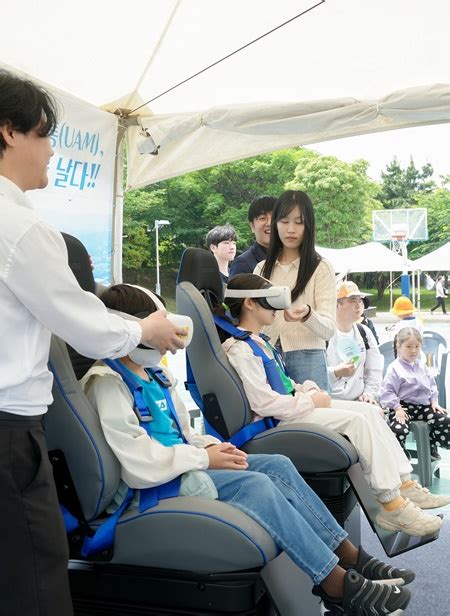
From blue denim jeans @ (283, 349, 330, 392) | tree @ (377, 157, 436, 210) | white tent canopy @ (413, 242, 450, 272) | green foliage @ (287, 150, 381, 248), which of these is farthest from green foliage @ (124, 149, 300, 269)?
blue denim jeans @ (283, 349, 330, 392)

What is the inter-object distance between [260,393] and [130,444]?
2.59ft

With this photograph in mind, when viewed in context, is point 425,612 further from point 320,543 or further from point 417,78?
point 417,78

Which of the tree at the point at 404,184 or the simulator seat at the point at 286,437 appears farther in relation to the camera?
the tree at the point at 404,184

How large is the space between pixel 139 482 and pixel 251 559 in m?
0.30

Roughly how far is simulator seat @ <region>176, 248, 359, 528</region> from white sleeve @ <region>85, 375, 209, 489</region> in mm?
573

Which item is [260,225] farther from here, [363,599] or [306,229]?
[363,599]

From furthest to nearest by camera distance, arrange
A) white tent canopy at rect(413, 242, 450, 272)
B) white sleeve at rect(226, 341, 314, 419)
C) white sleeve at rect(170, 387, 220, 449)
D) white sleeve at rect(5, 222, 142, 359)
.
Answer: white tent canopy at rect(413, 242, 450, 272) → white sleeve at rect(226, 341, 314, 419) → white sleeve at rect(170, 387, 220, 449) → white sleeve at rect(5, 222, 142, 359)

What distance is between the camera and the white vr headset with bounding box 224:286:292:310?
242cm

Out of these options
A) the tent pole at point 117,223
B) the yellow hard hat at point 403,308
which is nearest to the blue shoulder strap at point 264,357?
the tent pole at point 117,223

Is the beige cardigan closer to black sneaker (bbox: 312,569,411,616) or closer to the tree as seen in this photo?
black sneaker (bbox: 312,569,411,616)

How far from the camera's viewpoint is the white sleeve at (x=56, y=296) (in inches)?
46.9

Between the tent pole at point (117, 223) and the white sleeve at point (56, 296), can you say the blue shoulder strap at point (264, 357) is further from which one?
the tent pole at point (117, 223)

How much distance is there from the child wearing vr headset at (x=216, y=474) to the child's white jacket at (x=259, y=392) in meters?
0.38

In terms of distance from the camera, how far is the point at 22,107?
1.29m
